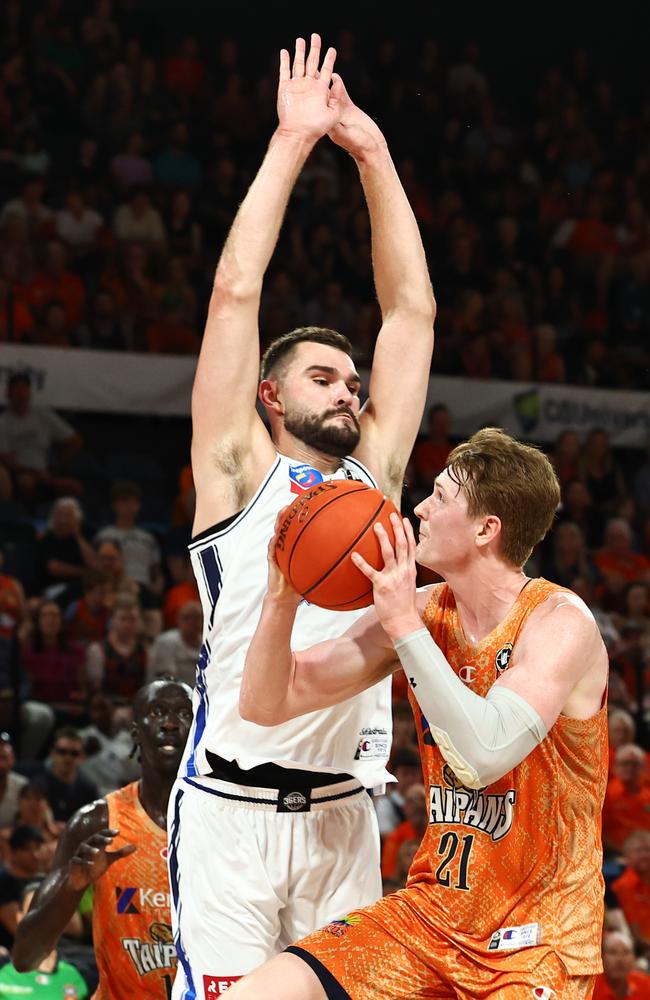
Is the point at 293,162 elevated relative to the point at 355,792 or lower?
elevated

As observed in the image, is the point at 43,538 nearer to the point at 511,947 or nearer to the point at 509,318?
the point at 509,318

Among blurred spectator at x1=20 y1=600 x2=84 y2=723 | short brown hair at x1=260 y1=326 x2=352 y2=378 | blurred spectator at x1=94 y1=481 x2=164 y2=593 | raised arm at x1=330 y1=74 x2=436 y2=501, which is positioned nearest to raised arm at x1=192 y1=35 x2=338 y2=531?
short brown hair at x1=260 y1=326 x2=352 y2=378

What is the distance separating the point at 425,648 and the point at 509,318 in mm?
11949

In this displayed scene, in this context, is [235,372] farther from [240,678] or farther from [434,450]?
[434,450]

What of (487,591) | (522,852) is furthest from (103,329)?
(522,852)

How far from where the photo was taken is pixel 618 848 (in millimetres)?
10203

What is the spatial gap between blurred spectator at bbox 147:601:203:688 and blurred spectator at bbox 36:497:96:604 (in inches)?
45.3

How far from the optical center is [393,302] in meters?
5.15

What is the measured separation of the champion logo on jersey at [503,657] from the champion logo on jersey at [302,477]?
1117 millimetres

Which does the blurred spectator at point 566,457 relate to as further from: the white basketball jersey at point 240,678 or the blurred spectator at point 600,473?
the white basketball jersey at point 240,678

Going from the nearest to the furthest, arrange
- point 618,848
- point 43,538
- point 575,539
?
1. point 618,848
2. point 43,538
3. point 575,539

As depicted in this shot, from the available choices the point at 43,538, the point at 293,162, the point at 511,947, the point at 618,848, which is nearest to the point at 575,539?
the point at 618,848

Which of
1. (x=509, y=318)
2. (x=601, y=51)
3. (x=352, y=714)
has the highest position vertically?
(x=601, y=51)

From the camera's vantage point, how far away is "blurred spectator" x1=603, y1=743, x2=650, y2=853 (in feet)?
33.3
